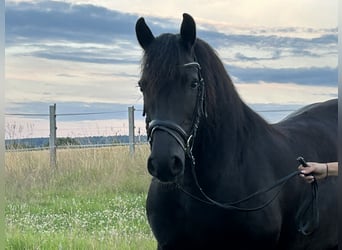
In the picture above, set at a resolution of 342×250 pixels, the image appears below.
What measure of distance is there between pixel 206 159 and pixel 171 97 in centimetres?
60

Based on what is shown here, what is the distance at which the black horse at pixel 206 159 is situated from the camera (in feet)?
10.3

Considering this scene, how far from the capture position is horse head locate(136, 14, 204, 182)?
2996 mm

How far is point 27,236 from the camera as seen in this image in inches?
228

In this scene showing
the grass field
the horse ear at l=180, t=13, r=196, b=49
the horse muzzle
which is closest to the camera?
the horse muzzle

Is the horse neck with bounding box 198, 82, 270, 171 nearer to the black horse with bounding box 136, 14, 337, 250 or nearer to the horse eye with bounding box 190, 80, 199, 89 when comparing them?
the black horse with bounding box 136, 14, 337, 250

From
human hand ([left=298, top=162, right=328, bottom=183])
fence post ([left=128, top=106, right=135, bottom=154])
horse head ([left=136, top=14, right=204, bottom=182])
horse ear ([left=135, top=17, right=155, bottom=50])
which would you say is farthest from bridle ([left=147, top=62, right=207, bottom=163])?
fence post ([left=128, top=106, right=135, bottom=154])

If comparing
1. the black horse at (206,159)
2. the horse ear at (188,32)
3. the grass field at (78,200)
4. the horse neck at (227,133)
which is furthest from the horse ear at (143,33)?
the grass field at (78,200)

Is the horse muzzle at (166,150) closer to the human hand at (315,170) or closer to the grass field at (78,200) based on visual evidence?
the human hand at (315,170)

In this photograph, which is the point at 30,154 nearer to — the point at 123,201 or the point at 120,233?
the point at 123,201

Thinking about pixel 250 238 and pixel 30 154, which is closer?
pixel 250 238

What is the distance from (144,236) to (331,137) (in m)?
2.19

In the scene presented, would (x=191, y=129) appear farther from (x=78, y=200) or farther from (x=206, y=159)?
(x=78, y=200)

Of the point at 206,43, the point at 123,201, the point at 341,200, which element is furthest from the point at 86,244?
the point at 341,200

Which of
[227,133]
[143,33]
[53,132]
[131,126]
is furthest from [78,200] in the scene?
[143,33]
